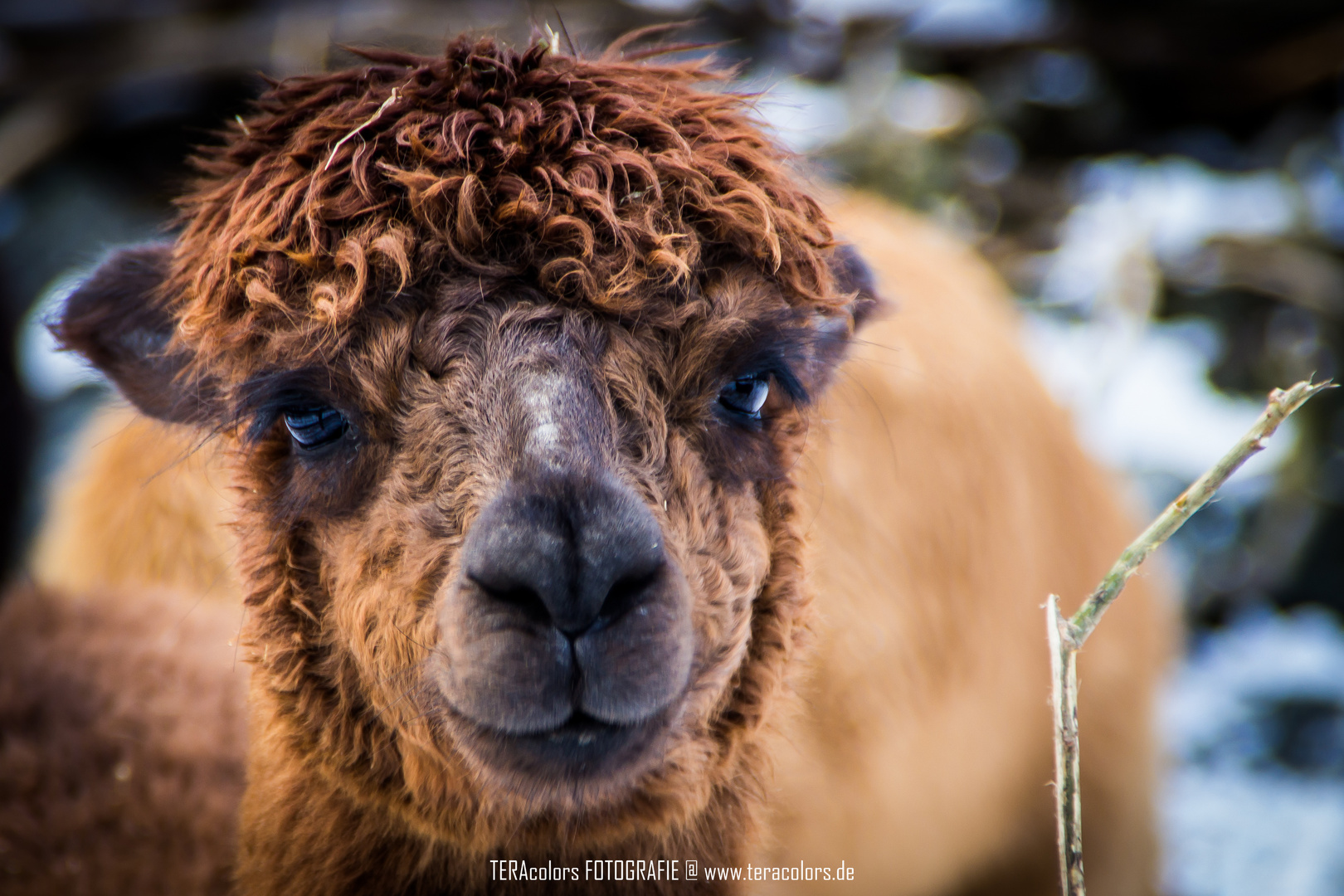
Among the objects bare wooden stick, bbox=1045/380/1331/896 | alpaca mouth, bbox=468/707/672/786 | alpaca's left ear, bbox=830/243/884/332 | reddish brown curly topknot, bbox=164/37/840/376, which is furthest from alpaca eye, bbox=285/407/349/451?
bare wooden stick, bbox=1045/380/1331/896

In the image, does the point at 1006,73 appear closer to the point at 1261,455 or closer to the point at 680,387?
the point at 1261,455

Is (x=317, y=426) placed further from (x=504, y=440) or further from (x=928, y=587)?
(x=928, y=587)

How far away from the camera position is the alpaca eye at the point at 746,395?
1.99 m

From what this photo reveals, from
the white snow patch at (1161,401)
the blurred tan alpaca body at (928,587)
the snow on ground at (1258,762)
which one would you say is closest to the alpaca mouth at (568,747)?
the blurred tan alpaca body at (928,587)

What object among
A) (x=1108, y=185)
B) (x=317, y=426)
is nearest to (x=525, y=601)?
(x=317, y=426)

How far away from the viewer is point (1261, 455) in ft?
19.5

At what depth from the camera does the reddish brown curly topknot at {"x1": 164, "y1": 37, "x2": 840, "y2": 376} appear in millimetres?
1758

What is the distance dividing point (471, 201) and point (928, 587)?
2.53 meters

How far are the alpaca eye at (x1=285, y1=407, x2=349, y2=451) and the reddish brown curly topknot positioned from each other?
134mm

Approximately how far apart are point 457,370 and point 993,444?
2767mm

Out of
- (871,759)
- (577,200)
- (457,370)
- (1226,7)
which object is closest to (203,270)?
(457,370)

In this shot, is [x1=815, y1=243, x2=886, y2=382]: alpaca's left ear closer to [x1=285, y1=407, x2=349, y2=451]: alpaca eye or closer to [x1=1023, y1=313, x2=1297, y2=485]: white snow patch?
[x1=285, y1=407, x2=349, y2=451]: alpaca eye

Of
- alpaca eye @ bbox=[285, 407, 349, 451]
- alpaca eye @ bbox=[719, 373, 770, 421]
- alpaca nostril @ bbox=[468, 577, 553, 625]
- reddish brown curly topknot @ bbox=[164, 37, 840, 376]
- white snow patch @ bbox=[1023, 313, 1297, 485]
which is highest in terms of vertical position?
white snow patch @ bbox=[1023, 313, 1297, 485]

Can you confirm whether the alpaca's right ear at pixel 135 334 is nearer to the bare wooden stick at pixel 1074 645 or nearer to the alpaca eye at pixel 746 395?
the alpaca eye at pixel 746 395
